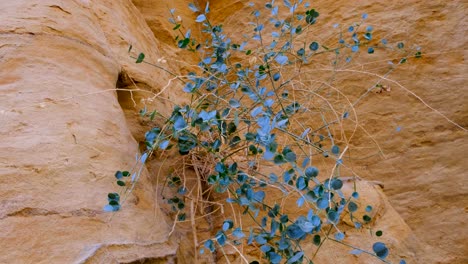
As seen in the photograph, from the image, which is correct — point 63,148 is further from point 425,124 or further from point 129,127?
point 425,124

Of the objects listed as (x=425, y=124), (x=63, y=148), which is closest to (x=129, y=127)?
(x=63, y=148)

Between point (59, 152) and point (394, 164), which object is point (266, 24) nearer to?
point (394, 164)

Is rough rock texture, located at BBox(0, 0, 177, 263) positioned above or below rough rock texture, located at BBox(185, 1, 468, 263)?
above

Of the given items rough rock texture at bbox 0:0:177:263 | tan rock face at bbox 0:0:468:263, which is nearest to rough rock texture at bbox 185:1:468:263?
tan rock face at bbox 0:0:468:263

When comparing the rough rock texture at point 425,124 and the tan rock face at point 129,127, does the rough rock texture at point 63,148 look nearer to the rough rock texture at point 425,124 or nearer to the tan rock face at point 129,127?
the tan rock face at point 129,127

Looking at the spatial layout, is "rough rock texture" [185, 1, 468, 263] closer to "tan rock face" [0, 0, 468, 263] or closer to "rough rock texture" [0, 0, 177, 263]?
"tan rock face" [0, 0, 468, 263]

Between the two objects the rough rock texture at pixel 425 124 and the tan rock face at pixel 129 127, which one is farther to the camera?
the rough rock texture at pixel 425 124

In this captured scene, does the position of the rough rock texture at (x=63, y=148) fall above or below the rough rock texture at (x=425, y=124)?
above

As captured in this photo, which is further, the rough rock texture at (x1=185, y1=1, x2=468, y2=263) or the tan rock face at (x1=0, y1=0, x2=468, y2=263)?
the rough rock texture at (x1=185, y1=1, x2=468, y2=263)

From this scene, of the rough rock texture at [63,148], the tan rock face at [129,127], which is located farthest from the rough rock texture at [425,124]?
the rough rock texture at [63,148]
